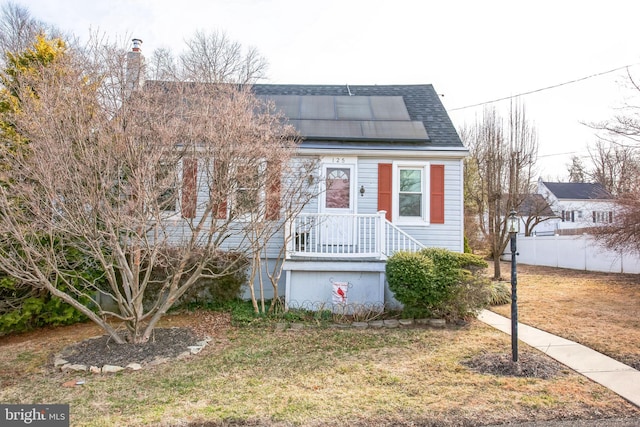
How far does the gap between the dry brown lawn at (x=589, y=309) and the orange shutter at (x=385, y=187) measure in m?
3.44

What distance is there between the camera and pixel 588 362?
16.2 feet

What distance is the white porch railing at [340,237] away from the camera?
7.96 meters

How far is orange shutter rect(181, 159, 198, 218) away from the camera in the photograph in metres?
5.91

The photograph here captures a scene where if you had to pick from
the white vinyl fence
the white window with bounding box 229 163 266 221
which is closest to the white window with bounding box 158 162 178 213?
the white window with bounding box 229 163 266 221

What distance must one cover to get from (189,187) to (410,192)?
5602 mm

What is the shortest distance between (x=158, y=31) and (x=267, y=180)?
8623mm

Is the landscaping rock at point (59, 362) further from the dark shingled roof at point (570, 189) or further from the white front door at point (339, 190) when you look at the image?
the dark shingled roof at point (570, 189)

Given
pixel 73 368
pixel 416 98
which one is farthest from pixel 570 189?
pixel 73 368

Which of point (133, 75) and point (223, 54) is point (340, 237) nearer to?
point (133, 75)

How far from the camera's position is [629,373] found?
4547 mm

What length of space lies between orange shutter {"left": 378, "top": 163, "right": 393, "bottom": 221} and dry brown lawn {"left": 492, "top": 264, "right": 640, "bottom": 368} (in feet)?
11.3

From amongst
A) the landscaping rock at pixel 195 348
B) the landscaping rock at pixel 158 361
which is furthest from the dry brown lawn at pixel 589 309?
the landscaping rock at pixel 158 361

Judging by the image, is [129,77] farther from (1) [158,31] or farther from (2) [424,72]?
(2) [424,72]

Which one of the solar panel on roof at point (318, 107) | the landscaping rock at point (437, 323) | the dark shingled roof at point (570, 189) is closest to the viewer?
the landscaping rock at point (437, 323)
